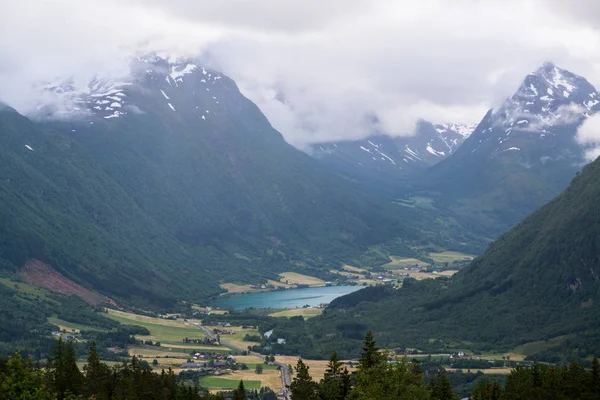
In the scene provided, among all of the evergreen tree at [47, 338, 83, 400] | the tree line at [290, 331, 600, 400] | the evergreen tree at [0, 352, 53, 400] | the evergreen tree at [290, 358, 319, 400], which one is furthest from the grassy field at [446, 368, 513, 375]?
the evergreen tree at [0, 352, 53, 400]

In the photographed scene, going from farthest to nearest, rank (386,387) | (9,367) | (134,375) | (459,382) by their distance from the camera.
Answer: (459,382)
(134,375)
(386,387)
(9,367)

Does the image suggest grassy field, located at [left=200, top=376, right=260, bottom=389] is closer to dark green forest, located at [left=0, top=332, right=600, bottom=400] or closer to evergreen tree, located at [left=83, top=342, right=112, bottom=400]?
dark green forest, located at [left=0, top=332, right=600, bottom=400]

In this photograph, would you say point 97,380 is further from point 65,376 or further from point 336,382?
point 336,382

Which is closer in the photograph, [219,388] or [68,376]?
[68,376]

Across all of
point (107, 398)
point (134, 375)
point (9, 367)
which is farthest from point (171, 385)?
point (9, 367)

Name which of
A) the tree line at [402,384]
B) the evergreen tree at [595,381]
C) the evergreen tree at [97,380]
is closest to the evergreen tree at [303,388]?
the tree line at [402,384]

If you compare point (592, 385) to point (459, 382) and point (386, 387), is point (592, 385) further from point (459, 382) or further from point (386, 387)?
point (459, 382)

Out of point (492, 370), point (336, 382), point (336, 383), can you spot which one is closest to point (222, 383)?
point (492, 370)

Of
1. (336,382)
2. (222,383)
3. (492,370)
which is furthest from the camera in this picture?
(222,383)
